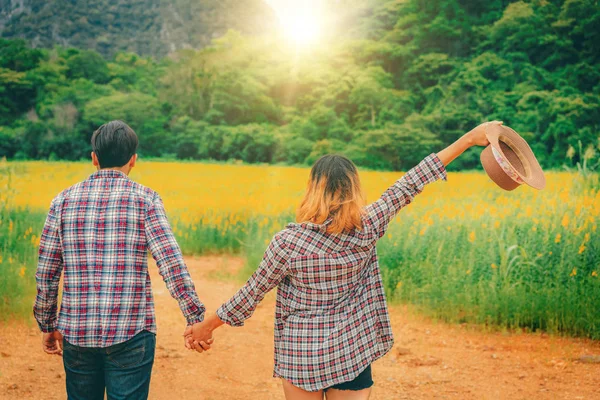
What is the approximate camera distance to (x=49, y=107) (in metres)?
7.92

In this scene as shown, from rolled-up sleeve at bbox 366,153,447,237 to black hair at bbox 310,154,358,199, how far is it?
A: 14cm

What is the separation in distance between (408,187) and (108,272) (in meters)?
1.10

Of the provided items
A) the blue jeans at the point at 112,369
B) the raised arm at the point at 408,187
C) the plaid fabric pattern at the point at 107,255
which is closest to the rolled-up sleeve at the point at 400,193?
the raised arm at the point at 408,187

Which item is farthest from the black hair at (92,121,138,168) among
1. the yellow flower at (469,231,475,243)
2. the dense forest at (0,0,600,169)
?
the dense forest at (0,0,600,169)

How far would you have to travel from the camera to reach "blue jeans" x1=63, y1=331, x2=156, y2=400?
1917mm

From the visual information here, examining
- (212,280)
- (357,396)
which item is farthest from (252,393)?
(212,280)

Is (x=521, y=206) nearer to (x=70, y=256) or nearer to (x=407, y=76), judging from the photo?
(x=407, y=76)

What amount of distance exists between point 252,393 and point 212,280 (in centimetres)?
285

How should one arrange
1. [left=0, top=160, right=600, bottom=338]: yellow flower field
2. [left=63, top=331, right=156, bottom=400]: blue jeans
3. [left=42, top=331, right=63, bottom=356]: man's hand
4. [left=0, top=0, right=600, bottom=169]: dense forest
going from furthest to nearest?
[left=0, top=0, right=600, bottom=169]: dense forest < [left=0, top=160, right=600, bottom=338]: yellow flower field < [left=42, top=331, right=63, bottom=356]: man's hand < [left=63, top=331, right=156, bottom=400]: blue jeans

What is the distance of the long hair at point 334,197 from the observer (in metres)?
1.93

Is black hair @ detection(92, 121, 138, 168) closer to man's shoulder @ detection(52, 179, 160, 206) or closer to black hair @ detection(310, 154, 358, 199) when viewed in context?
man's shoulder @ detection(52, 179, 160, 206)

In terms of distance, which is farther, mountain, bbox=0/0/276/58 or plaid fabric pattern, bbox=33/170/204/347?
mountain, bbox=0/0/276/58

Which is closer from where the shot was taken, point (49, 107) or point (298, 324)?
point (298, 324)

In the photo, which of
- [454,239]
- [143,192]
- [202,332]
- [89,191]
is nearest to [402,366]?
[454,239]
